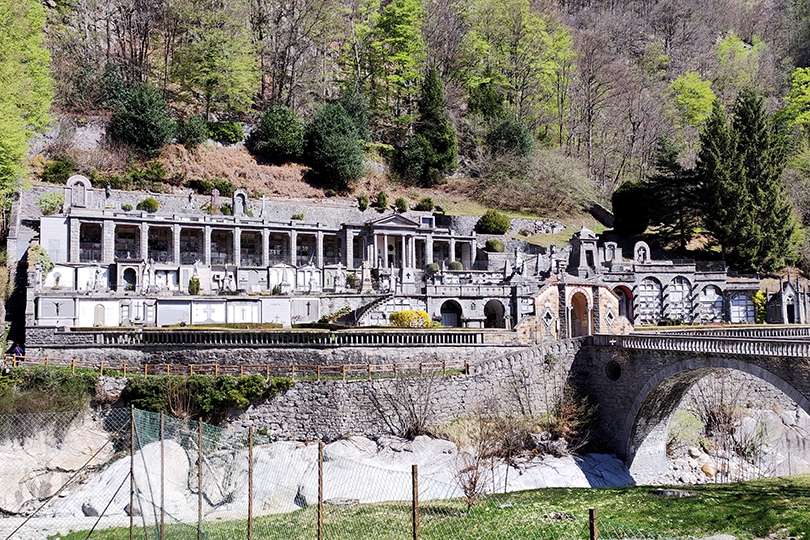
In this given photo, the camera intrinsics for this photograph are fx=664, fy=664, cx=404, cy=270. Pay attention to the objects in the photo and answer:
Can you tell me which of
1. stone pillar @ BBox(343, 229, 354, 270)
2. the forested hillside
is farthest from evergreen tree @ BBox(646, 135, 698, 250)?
stone pillar @ BBox(343, 229, 354, 270)

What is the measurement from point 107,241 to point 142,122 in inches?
623

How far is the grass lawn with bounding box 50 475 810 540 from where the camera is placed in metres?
14.8

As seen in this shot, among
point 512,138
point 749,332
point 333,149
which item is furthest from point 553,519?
point 512,138

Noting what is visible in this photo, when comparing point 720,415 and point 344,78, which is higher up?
point 344,78

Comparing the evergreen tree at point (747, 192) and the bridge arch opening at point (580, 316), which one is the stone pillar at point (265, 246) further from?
the evergreen tree at point (747, 192)

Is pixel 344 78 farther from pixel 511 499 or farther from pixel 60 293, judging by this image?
pixel 511 499

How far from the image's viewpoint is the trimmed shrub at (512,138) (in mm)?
67438

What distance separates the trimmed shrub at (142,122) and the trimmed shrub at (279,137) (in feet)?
29.7

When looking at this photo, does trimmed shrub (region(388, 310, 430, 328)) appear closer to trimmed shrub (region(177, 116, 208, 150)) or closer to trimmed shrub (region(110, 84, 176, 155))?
trimmed shrub (region(110, 84, 176, 155))

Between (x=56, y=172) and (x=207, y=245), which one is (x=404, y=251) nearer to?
(x=207, y=245)

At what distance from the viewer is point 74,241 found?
1619 inches

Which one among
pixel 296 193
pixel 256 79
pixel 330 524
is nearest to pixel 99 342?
pixel 330 524

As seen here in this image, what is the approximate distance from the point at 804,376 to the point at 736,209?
31740 mm

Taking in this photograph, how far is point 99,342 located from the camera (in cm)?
2831
